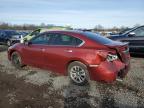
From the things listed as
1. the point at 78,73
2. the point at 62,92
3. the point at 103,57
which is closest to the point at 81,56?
the point at 78,73

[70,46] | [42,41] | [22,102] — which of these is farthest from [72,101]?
[42,41]

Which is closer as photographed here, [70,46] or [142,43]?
[70,46]

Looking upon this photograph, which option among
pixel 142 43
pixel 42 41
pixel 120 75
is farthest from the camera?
pixel 142 43

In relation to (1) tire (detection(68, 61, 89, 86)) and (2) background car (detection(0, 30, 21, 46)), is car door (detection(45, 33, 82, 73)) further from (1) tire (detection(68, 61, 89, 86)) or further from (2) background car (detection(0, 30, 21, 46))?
(2) background car (detection(0, 30, 21, 46))

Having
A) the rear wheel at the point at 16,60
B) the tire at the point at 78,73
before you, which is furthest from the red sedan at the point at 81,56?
the rear wheel at the point at 16,60

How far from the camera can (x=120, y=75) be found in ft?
22.2

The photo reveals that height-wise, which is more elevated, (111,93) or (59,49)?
(59,49)

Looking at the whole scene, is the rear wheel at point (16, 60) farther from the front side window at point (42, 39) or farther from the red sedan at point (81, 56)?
the front side window at point (42, 39)

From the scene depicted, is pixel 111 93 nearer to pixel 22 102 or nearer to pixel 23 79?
pixel 22 102

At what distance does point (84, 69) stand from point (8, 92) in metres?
2.16

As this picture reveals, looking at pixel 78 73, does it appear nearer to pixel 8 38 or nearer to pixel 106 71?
pixel 106 71

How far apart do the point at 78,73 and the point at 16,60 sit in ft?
11.2

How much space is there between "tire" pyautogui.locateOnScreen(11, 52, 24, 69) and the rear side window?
2.01m

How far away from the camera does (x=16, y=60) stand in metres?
9.44
